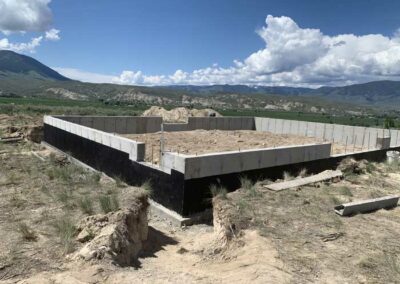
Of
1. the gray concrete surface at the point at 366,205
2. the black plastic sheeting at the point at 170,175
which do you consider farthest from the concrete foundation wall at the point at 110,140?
the gray concrete surface at the point at 366,205

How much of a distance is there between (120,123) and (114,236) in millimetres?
14177

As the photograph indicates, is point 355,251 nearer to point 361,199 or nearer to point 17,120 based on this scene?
point 361,199

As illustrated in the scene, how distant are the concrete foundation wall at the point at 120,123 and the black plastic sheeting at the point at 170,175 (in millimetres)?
2600

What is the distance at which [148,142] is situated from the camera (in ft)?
51.0

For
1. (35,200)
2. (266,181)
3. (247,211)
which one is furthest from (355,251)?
(35,200)

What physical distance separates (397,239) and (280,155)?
460cm

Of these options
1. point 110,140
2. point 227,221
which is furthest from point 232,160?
point 110,140

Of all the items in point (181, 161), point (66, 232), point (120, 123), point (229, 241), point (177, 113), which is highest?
point (177, 113)

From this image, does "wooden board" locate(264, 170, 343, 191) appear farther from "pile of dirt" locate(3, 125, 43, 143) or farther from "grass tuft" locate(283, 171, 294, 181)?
"pile of dirt" locate(3, 125, 43, 143)

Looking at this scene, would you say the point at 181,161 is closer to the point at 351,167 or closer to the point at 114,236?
the point at 114,236

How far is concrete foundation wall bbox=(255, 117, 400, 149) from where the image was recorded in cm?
2067

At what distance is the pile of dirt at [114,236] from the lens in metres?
5.58

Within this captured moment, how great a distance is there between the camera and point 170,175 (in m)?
9.45

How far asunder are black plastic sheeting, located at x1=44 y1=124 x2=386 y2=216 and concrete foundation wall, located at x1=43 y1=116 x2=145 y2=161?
0.48 feet
